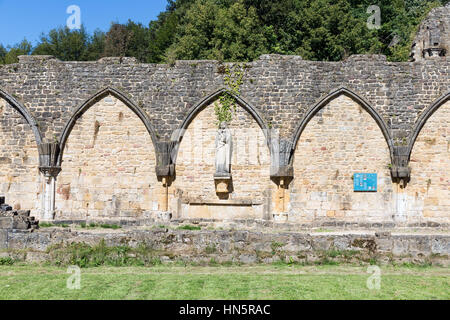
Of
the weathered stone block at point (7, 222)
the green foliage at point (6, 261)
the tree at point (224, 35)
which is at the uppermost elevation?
the tree at point (224, 35)

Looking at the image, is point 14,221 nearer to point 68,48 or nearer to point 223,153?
point 223,153

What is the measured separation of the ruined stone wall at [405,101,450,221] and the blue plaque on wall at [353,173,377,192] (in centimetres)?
104

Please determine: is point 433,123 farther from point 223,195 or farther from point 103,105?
point 103,105

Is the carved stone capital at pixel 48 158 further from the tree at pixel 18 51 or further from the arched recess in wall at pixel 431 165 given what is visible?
the tree at pixel 18 51

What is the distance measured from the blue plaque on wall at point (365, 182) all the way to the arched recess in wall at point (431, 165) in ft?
3.51

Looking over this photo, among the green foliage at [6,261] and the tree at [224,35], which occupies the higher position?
the tree at [224,35]

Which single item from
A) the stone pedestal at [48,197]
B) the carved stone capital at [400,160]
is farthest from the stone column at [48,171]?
the carved stone capital at [400,160]

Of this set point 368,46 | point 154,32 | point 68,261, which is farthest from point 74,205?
point 154,32

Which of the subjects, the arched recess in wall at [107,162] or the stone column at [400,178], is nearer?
the stone column at [400,178]

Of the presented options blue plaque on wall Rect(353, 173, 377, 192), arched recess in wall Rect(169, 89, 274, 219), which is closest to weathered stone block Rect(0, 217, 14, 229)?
arched recess in wall Rect(169, 89, 274, 219)

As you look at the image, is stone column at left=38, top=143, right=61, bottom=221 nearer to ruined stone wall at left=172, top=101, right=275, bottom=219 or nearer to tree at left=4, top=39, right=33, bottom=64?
ruined stone wall at left=172, top=101, right=275, bottom=219

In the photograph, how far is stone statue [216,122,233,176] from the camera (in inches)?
643

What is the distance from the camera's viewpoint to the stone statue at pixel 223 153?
53.6 feet

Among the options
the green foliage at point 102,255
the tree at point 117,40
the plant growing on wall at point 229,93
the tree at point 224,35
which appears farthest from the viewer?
the tree at point 117,40
